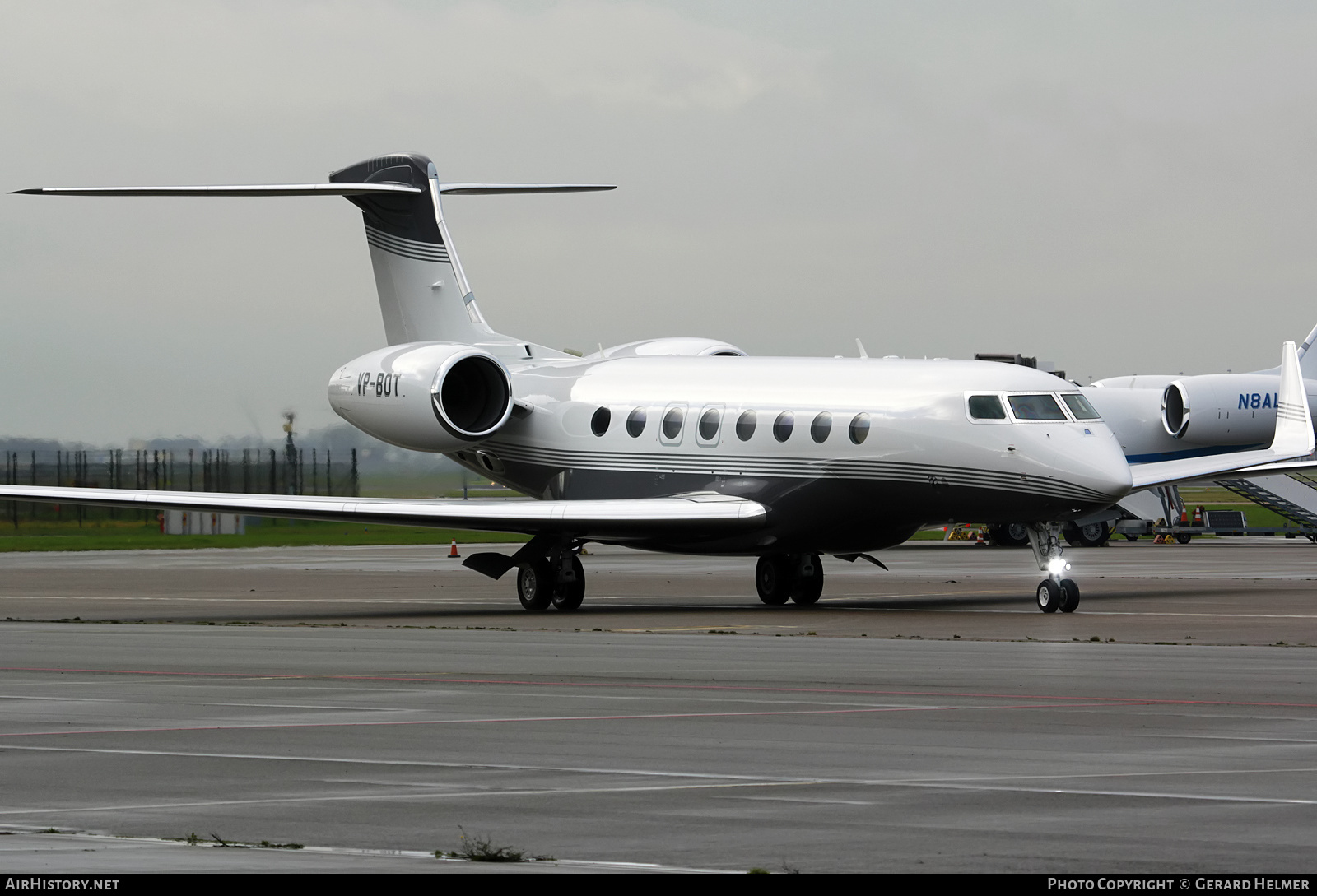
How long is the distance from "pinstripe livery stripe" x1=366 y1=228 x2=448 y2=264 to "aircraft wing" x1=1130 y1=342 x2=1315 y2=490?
12861mm

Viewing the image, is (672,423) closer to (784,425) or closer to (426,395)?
(784,425)

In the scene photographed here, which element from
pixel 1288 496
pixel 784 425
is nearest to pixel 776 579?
pixel 784 425

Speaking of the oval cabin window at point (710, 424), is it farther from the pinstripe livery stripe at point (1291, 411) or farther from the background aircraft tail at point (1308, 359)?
the background aircraft tail at point (1308, 359)

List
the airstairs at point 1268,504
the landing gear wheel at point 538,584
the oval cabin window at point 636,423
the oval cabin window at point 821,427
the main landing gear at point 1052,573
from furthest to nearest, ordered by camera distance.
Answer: the airstairs at point 1268,504 < the oval cabin window at point 636,423 < the landing gear wheel at point 538,584 < the oval cabin window at point 821,427 < the main landing gear at point 1052,573

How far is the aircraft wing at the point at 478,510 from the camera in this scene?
87.2ft

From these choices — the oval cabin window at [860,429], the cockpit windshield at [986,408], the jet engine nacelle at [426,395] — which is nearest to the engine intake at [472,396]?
the jet engine nacelle at [426,395]

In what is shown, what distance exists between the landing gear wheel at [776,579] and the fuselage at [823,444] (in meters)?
1.29

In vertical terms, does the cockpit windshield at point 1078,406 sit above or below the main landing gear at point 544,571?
above

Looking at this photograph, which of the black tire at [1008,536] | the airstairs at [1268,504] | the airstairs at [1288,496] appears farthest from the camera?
the airstairs at [1288,496]

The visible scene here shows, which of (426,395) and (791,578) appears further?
(426,395)

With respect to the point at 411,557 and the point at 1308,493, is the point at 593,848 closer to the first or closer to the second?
the point at 411,557

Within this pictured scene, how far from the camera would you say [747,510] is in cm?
2705

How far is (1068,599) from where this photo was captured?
81.4ft

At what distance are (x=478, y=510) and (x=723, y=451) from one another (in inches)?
147
